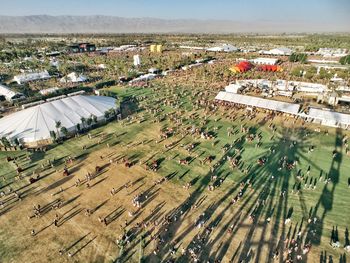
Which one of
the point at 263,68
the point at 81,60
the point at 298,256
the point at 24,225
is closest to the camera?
the point at 298,256

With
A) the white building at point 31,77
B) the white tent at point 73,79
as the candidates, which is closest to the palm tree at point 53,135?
the white tent at point 73,79

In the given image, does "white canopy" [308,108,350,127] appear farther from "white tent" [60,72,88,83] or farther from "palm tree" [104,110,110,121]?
"white tent" [60,72,88,83]

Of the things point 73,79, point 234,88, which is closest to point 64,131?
point 234,88

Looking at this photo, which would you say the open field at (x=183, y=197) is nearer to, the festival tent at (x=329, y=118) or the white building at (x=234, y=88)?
the festival tent at (x=329, y=118)

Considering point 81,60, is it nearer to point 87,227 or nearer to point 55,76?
point 55,76

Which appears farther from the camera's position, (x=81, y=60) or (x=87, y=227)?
(x=81, y=60)

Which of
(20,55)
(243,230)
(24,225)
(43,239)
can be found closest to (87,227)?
(43,239)
